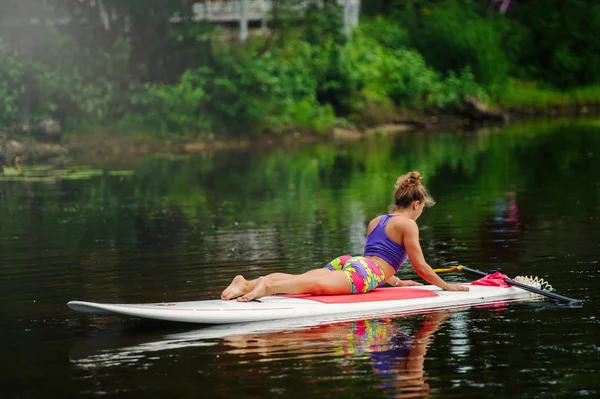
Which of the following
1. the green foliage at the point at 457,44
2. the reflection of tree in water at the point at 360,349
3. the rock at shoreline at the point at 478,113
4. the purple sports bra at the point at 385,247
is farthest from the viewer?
the green foliage at the point at 457,44

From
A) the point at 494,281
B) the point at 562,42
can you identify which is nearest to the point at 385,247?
the point at 494,281

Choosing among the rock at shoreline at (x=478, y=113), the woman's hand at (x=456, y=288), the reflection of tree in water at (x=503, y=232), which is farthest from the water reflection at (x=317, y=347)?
the rock at shoreline at (x=478, y=113)

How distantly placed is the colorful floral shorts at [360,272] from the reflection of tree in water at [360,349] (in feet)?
1.60

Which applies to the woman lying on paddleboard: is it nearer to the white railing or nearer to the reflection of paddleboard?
the reflection of paddleboard

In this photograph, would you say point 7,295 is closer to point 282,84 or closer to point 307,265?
point 307,265

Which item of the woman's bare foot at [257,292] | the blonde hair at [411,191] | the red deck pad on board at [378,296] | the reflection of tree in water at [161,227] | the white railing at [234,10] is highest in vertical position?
the white railing at [234,10]

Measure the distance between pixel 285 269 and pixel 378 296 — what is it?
9.97 ft

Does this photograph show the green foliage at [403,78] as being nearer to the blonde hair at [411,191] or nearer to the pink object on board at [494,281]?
the pink object on board at [494,281]

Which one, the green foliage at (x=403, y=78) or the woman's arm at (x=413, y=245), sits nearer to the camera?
the woman's arm at (x=413, y=245)

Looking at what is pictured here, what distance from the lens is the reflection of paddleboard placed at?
1077 centimetres

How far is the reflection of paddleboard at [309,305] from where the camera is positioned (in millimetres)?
10773

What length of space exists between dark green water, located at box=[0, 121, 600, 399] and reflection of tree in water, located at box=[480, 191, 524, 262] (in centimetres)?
4

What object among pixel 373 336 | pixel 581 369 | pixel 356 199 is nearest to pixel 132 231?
pixel 356 199

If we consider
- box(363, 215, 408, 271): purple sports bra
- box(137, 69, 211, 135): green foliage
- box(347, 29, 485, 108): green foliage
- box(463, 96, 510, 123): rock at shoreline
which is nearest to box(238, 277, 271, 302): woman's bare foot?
box(363, 215, 408, 271): purple sports bra
